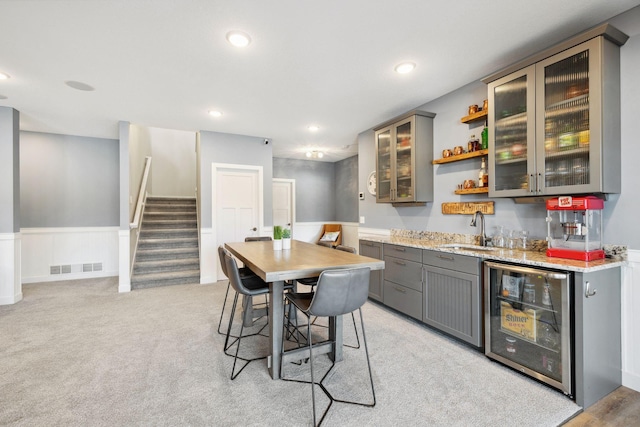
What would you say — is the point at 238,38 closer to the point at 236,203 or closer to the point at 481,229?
the point at 481,229

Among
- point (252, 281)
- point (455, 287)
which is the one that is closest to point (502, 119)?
point (455, 287)

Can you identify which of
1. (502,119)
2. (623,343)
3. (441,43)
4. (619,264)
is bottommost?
(623,343)

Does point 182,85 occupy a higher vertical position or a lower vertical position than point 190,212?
higher

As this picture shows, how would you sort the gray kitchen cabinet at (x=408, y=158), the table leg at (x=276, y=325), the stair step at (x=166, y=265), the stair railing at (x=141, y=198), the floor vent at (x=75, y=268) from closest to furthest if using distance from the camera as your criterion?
the table leg at (x=276, y=325) → the gray kitchen cabinet at (x=408, y=158) → the stair step at (x=166, y=265) → the floor vent at (x=75, y=268) → the stair railing at (x=141, y=198)

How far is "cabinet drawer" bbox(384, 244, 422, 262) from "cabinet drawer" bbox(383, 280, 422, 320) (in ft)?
1.16

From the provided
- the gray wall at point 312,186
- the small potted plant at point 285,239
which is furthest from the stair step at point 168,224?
the small potted plant at point 285,239

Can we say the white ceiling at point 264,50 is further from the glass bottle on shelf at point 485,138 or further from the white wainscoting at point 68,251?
the white wainscoting at point 68,251

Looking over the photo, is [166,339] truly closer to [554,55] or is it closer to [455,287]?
[455,287]

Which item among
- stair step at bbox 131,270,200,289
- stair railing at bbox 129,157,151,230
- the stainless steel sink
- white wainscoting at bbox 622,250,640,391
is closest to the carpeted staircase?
stair step at bbox 131,270,200,289

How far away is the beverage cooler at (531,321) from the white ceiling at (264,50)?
1890mm

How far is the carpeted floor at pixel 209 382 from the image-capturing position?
1.79 meters

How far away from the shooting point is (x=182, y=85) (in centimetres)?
331

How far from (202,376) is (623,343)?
3.11 m

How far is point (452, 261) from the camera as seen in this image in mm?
2771
